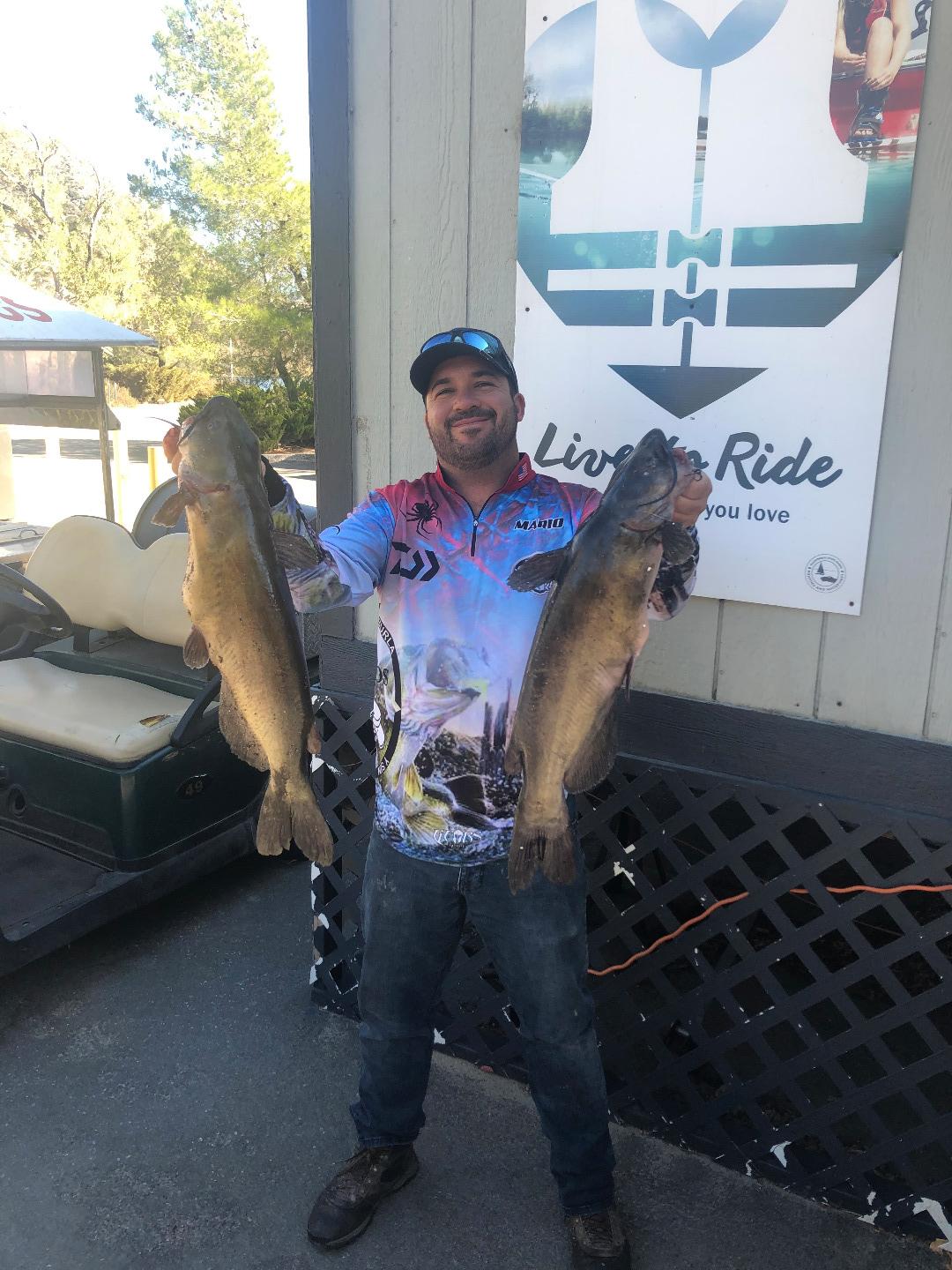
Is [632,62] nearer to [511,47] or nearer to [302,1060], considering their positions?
[511,47]

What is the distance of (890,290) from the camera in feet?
7.13

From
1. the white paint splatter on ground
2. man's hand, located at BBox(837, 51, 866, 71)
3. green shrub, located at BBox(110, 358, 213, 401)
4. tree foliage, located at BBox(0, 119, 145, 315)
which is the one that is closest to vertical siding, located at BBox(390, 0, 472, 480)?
man's hand, located at BBox(837, 51, 866, 71)

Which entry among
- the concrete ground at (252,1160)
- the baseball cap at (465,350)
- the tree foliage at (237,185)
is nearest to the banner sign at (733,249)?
the baseball cap at (465,350)

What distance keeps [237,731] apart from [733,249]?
1685 millimetres

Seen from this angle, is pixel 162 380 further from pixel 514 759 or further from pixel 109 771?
pixel 514 759

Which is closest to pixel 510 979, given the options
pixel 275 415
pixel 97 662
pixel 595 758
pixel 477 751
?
pixel 477 751

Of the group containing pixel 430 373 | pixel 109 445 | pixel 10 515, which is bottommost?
pixel 10 515

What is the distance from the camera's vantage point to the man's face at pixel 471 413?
7.05 feet

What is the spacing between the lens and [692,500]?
5.83ft

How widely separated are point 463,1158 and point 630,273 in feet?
8.42

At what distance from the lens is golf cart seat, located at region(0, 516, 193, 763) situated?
150 inches

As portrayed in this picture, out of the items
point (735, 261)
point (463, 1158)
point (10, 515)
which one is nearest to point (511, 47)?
point (735, 261)

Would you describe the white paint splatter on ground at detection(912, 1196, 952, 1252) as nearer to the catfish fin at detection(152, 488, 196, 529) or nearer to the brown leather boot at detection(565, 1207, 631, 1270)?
the brown leather boot at detection(565, 1207, 631, 1270)

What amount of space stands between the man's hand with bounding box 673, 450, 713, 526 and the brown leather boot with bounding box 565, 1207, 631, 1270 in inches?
70.7
